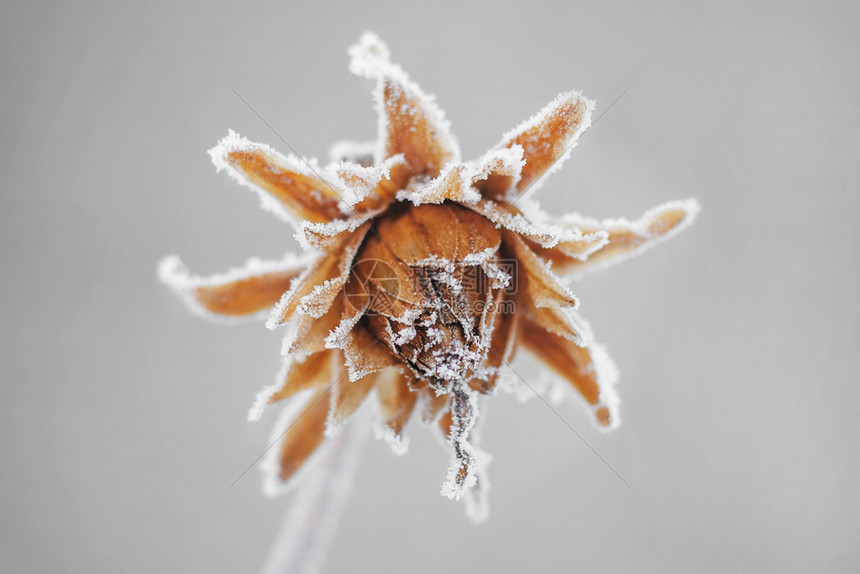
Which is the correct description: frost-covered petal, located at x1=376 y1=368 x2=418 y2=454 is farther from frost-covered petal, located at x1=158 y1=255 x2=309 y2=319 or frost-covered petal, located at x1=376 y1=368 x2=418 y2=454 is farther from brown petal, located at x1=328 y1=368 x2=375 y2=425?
frost-covered petal, located at x1=158 y1=255 x2=309 y2=319

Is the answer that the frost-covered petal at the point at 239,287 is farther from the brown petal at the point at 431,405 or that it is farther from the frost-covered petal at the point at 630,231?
the frost-covered petal at the point at 630,231

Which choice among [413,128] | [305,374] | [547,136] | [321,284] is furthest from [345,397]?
[547,136]

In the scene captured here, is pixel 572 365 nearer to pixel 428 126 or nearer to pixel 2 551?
pixel 428 126

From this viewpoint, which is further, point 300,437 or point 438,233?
point 300,437

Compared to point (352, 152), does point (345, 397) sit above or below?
below

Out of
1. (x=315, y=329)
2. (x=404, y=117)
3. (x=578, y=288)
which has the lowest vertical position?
(x=315, y=329)

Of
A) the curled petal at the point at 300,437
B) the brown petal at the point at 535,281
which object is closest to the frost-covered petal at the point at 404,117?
the brown petal at the point at 535,281

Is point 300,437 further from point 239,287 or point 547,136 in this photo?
point 547,136
